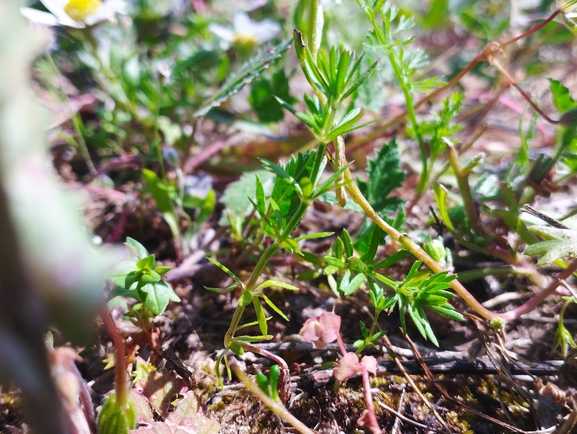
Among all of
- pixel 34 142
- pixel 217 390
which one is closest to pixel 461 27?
pixel 217 390

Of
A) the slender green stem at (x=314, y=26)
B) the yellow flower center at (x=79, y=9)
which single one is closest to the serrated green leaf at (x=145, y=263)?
the slender green stem at (x=314, y=26)

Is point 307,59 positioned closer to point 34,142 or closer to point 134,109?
point 34,142

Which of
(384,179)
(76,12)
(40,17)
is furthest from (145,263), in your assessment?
(76,12)

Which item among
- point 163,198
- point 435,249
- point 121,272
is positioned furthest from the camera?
point 163,198

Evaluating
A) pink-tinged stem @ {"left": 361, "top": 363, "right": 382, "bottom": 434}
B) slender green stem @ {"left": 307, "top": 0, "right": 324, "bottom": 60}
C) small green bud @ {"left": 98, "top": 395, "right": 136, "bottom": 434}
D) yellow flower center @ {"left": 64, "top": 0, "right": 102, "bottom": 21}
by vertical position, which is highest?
yellow flower center @ {"left": 64, "top": 0, "right": 102, "bottom": 21}

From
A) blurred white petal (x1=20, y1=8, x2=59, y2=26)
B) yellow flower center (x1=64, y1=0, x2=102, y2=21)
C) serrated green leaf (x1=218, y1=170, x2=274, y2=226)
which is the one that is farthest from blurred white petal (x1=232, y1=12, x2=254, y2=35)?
serrated green leaf (x1=218, y1=170, x2=274, y2=226)

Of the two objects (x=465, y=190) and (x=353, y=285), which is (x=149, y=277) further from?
(x=465, y=190)

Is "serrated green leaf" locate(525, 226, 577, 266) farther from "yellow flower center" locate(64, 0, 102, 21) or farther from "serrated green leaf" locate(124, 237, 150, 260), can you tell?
"yellow flower center" locate(64, 0, 102, 21)
